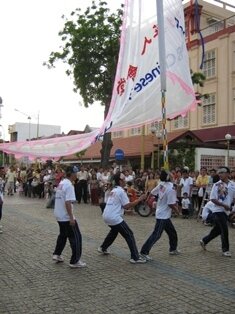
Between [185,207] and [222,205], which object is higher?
[222,205]

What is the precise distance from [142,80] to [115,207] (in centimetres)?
275

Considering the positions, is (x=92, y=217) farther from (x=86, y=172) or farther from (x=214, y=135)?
(x=214, y=135)

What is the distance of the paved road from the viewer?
5.92m

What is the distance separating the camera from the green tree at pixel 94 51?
26766mm

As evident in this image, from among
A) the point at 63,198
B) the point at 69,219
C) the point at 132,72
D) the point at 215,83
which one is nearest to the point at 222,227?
the point at 69,219

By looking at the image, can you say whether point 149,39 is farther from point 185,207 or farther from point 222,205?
point 185,207

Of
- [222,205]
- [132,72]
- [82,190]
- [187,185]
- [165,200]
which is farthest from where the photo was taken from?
[82,190]

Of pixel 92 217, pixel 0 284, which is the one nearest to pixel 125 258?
pixel 0 284

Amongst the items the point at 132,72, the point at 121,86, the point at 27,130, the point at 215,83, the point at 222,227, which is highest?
the point at 27,130

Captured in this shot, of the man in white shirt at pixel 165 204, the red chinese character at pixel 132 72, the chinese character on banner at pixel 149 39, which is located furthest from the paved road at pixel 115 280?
the chinese character on banner at pixel 149 39

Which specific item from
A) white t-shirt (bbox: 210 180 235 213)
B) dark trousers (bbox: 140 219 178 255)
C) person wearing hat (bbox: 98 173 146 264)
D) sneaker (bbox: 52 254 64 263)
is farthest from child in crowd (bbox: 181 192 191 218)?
sneaker (bbox: 52 254 64 263)

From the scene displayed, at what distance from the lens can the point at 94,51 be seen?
88.7 ft

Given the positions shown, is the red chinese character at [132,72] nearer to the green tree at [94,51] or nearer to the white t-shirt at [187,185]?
the white t-shirt at [187,185]

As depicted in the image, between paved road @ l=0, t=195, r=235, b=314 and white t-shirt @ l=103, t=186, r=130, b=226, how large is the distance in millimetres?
781
